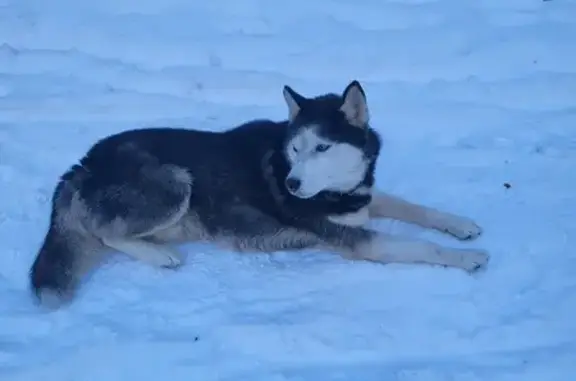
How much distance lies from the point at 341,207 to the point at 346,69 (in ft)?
5.85

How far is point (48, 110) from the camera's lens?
5.17 meters

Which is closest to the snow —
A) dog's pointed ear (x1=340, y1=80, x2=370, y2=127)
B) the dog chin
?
the dog chin

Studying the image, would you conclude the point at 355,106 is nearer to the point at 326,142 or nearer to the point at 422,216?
the point at 326,142

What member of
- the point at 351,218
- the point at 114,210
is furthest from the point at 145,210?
the point at 351,218

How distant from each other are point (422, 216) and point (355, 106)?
0.77 meters

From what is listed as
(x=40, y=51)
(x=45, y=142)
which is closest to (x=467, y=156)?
(x=45, y=142)

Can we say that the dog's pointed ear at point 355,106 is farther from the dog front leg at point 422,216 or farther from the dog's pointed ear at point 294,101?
the dog front leg at point 422,216

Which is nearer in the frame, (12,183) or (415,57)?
(12,183)

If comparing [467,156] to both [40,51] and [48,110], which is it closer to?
[48,110]

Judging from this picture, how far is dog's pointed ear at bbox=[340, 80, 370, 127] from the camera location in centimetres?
365

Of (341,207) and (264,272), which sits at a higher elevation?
(341,207)

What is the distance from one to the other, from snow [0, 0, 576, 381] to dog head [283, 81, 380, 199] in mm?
469

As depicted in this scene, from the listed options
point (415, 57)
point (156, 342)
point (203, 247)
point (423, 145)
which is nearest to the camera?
point (156, 342)

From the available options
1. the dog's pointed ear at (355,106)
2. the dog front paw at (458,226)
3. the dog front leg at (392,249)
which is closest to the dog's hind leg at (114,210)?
the dog front leg at (392,249)
